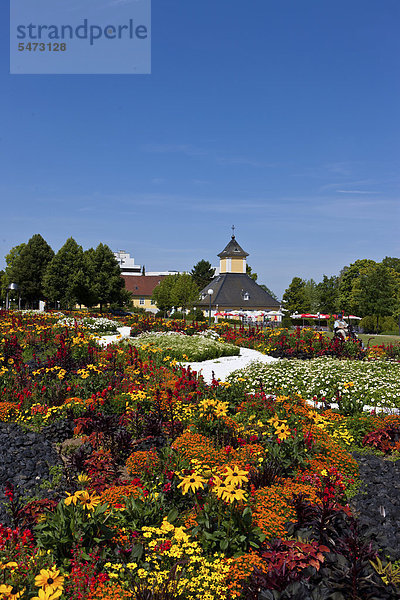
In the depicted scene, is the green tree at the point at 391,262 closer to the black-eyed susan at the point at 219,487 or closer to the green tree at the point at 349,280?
the green tree at the point at 349,280

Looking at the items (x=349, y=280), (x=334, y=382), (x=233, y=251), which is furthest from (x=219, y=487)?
(x=233, y=251)

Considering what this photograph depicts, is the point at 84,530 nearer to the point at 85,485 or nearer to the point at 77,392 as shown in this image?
the point at 85,485

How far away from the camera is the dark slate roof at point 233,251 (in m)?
60.3

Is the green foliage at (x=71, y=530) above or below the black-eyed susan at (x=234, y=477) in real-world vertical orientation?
below

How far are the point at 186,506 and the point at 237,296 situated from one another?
5235 centimetres

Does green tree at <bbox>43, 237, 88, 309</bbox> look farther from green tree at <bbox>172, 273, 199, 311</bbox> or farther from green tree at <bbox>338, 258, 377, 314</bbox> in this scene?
green tree at <bbox>338, 258, 377, 314</bbox>

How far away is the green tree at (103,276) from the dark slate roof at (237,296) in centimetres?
1362

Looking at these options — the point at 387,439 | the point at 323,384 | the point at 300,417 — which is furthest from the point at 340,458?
the point at 323,384

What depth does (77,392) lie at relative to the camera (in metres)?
7.67

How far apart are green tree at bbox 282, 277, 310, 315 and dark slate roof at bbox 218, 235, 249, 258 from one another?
1077 cm

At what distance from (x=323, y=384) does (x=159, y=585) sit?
22.1 ft

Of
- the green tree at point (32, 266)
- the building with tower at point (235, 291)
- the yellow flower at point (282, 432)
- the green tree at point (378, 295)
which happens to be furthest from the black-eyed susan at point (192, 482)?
the green tree at point (32, 266)

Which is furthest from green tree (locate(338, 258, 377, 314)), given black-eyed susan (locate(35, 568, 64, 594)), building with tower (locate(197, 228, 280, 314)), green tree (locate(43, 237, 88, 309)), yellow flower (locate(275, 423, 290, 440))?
black-eyed susan (locate(35, 568, 64, 594))

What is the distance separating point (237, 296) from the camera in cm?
5638
